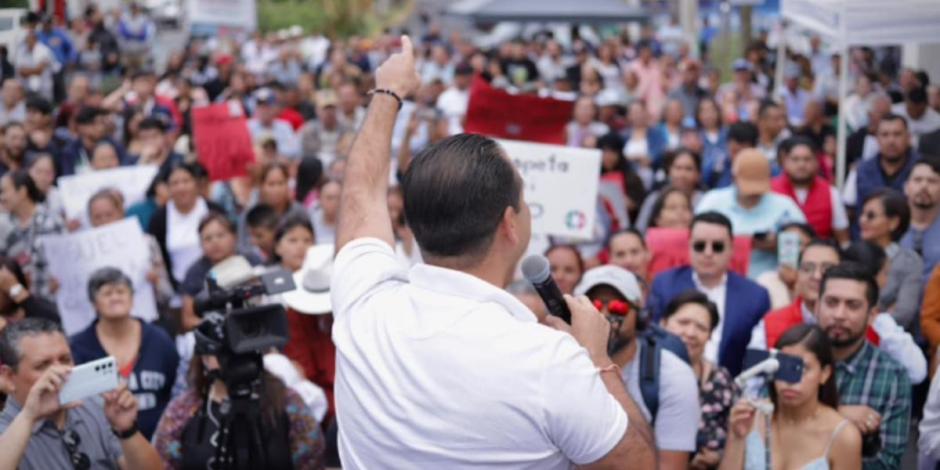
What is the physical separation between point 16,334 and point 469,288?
2.68 meters

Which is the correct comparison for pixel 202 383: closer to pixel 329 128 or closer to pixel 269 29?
pixel 329 128

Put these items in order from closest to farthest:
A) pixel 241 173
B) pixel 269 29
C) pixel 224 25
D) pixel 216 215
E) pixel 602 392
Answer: pixel 602 392 < pixel 216 215 < pixel 241 173 < pixel 224 25 < pixel 269 29

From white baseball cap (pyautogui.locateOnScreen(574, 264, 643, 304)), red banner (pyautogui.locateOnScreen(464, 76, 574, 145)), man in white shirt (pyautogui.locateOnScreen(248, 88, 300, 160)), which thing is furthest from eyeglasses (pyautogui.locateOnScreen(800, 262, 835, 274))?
man in white shirt (pyautogui.locateOnScreen(248, 88, 300, 160))

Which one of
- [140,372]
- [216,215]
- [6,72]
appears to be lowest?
[140,372]

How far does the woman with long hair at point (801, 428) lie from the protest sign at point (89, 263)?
4536 millimetres

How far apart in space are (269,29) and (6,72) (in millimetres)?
24257

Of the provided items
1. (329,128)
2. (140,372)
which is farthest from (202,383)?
(329,128)

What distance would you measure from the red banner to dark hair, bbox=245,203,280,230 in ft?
4.70

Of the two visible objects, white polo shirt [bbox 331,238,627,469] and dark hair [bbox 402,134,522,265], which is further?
dark hair [bbox 402,134,522,265]

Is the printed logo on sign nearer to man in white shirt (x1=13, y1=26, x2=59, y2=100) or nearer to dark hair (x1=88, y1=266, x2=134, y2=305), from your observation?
dark hair (x1=88, y1=266, x2=134, y2=305)

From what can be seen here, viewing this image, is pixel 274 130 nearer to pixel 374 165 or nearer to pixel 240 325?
pixel 240 325

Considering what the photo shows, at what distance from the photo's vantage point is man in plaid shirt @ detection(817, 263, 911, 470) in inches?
209

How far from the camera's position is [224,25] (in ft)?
70.8

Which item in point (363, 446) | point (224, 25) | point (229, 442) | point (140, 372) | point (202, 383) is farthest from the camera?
point (224, 25)
